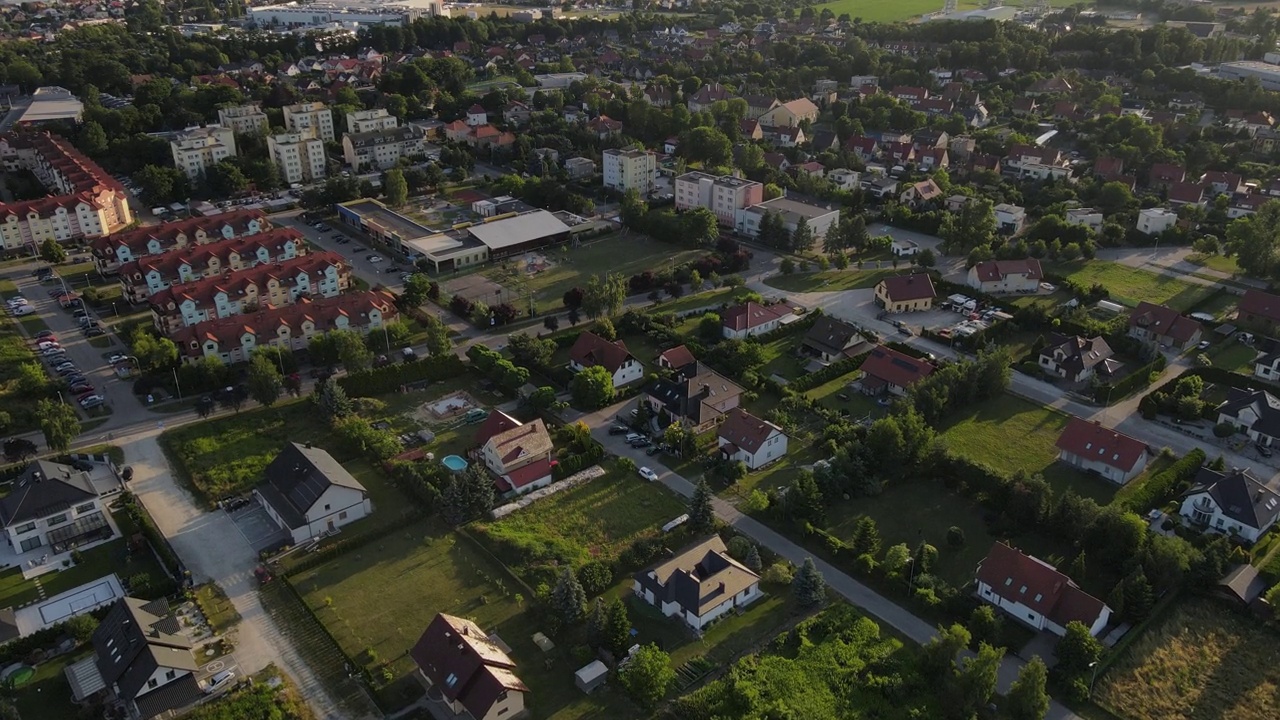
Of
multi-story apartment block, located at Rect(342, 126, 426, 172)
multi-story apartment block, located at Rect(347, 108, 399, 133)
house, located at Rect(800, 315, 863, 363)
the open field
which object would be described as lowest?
the open field

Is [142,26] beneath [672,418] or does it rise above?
above

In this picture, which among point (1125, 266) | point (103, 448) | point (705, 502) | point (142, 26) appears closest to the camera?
point (705, 502)

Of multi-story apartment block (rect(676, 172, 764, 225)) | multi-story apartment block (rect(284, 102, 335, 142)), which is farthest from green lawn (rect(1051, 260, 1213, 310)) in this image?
multi-story apartment block (rect(284, 102, 335, 142))

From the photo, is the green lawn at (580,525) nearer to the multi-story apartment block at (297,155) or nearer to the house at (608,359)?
the house at (608,359)

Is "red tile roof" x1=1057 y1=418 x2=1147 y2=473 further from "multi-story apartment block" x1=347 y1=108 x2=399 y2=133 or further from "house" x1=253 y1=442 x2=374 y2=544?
"multi-story apartment block" x1=347 y1=108 x2=399 y2=133

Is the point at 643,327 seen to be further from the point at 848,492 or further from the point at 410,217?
the point at 410,217

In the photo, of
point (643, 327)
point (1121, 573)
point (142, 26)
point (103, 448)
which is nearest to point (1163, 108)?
point (643, 327)

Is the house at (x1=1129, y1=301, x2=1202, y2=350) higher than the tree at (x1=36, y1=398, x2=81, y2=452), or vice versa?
the tree at (x1=36, y1=398, x2=81, y2=452)
